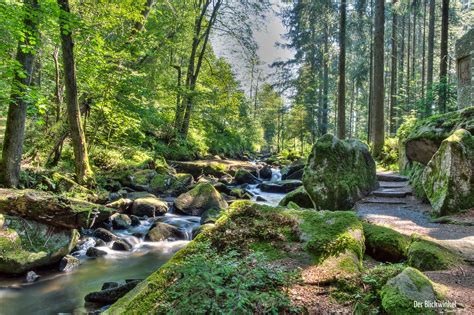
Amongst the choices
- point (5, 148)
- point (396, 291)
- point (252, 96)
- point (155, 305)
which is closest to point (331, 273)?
point (396, 291)

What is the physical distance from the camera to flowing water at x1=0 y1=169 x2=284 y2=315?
4.88m

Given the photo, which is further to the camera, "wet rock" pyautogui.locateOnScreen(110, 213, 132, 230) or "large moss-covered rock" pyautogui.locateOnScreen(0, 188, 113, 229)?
"wet rock" pyautogui.locateOnScreen(110, 213, 132, 230)

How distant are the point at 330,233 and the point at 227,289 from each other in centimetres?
152

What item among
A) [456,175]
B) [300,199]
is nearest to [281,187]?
[300,199]

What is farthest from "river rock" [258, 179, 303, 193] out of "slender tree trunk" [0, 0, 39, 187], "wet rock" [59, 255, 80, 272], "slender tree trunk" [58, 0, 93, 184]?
"slender tree trunk" [0, 0, 39, 187]

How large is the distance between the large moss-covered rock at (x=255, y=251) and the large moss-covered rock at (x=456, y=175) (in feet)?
10.9

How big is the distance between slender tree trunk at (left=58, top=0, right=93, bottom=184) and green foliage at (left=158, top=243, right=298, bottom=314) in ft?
26.0

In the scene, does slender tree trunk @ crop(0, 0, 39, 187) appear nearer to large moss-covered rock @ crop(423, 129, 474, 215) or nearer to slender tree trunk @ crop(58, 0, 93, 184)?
slender tree trunk @ crop(58, 0, 93, 184)

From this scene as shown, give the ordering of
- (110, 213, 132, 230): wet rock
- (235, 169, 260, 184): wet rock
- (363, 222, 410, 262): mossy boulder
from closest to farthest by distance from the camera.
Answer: (363, 222, 410, 262): mossy boulder < (110, 213, 132, 230): wet rock < (235, 169, 260, 184): wet rock

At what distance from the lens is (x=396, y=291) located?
238cm

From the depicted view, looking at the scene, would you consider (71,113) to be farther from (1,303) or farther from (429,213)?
(429,213)

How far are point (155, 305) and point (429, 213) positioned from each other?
595 centimetres

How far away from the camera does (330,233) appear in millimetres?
3404

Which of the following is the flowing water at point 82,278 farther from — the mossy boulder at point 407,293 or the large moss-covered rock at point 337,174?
the mossy boulder at point 407,293
